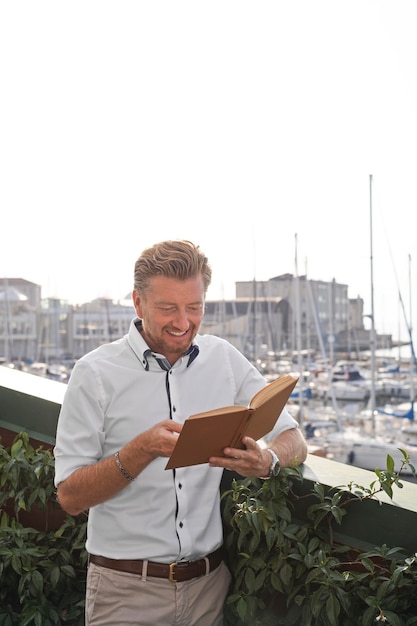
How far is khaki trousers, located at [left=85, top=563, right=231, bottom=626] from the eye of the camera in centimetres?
186

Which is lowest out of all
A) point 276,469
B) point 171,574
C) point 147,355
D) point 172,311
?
Answer: point 171,574

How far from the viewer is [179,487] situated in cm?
188

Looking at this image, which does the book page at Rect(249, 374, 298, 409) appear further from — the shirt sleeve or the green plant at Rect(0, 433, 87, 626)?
the green plant at Rect(0, 433, 87, 626)

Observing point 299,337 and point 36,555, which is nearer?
point 36,555

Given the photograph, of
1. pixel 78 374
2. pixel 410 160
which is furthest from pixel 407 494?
pixel 410 160

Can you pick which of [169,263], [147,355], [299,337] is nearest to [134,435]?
[147,355]

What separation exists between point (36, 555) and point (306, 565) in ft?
2.99

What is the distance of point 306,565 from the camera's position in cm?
190

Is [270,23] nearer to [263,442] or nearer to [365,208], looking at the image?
[365,208]

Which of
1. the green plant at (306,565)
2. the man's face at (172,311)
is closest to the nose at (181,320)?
the man's face at (172,311)

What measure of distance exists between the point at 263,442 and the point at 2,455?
991mm

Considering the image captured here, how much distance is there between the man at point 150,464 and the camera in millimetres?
1825

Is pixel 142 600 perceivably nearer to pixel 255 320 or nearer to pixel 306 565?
pixel 306 565

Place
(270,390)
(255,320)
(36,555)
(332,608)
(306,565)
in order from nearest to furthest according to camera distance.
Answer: (270,390) → (332,608) → (306,565) → (36,555) → (255,320)
